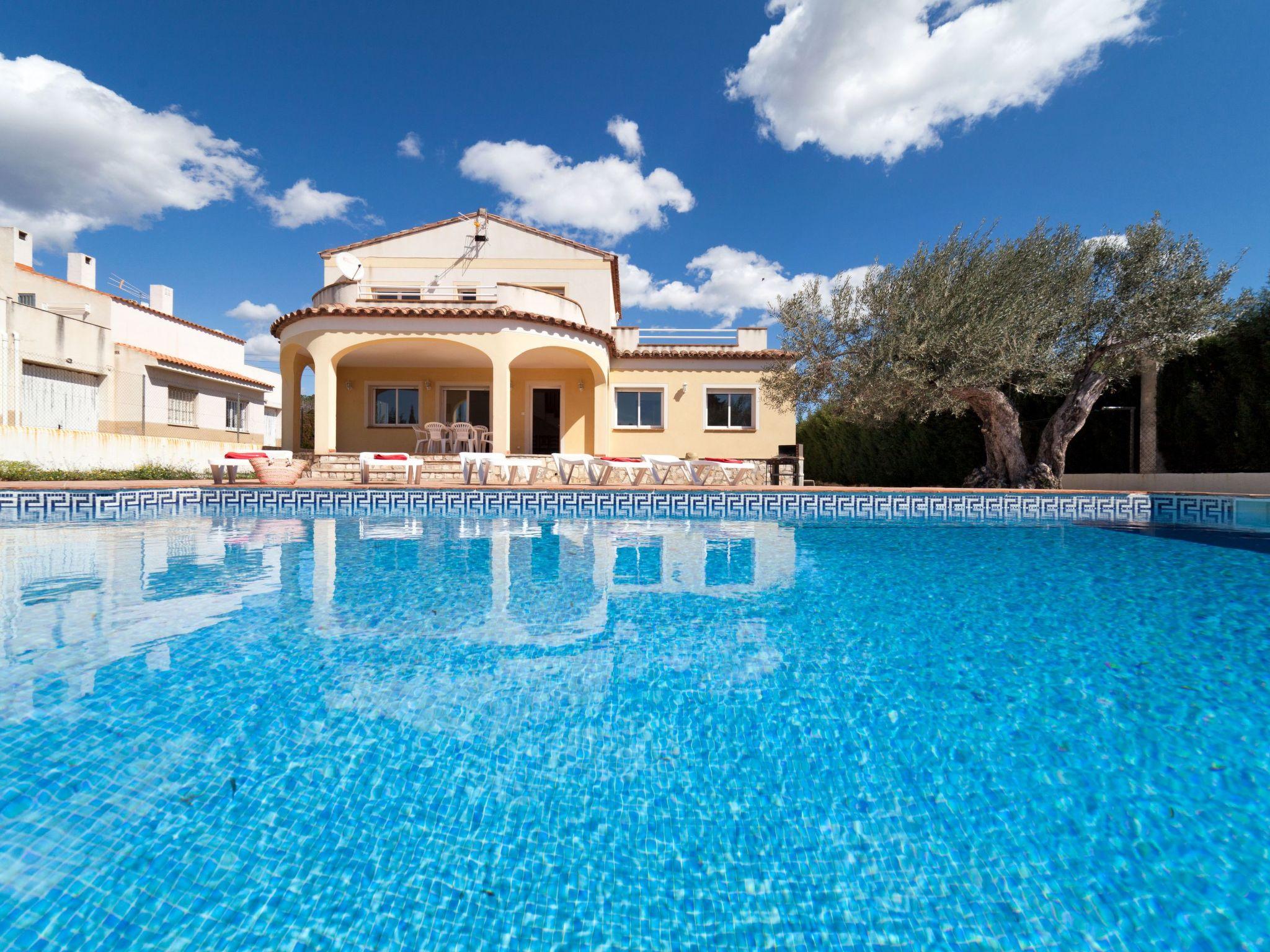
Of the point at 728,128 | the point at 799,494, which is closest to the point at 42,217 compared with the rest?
the point at 728,128

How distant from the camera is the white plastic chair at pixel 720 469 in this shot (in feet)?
48.2

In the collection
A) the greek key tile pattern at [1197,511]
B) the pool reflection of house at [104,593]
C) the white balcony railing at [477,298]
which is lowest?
the pool reflection of house at [104,593]

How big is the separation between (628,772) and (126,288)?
103 feet

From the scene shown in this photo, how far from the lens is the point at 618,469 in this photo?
14.3 m

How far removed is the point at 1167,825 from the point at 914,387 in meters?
11.9

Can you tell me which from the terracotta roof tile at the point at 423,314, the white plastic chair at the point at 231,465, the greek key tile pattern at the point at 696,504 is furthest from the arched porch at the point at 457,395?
the greek key tile pattern at the point at 696,504

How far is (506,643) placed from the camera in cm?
363

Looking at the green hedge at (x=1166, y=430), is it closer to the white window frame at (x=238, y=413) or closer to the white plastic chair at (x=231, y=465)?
the white plastic chair at (x=231, y=465)

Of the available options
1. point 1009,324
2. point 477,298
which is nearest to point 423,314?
point 477,298

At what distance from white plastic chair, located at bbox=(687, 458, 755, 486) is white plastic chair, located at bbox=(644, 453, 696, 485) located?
0.10 meters

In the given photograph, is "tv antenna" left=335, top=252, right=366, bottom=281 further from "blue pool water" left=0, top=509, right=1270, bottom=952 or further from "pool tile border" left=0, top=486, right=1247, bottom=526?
"blue pool water" left=0, top=509, right=1270, bottom=952

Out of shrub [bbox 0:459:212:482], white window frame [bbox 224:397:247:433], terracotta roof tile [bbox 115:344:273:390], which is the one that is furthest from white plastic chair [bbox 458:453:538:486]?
white window frame [bbox 224:397:247:433]

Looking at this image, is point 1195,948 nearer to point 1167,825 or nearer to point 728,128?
point 1167,825

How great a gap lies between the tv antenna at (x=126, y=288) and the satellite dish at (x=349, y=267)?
1423 cm
